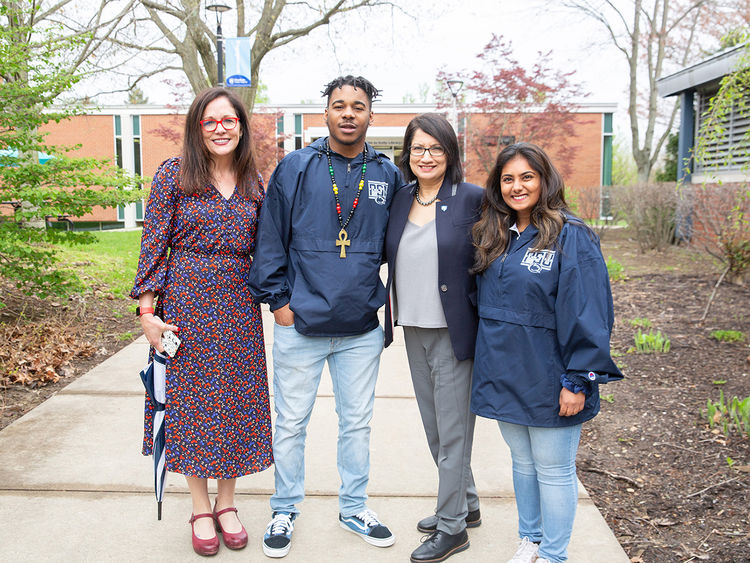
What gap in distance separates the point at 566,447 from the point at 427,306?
0.81 meters

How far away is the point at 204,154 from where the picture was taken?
9.96 ft

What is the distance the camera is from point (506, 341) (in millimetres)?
2699

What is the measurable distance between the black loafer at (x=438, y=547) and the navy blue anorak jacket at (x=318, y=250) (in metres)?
0.97

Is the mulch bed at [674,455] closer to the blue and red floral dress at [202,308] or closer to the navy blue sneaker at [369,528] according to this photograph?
the navy blue sneaker at [369,528]

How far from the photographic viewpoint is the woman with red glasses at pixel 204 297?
2.97m

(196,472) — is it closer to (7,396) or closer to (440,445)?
(440,445)

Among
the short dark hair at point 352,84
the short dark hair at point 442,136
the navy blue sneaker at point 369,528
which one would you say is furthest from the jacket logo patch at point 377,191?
the navy blue sneaker at point 369,528

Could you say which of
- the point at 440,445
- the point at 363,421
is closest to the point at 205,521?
the point at 363,421

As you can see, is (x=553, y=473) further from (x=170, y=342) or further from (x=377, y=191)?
(x=170, y=342)

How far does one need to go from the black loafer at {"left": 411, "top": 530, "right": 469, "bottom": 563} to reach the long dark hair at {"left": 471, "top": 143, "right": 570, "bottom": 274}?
3.90 ft

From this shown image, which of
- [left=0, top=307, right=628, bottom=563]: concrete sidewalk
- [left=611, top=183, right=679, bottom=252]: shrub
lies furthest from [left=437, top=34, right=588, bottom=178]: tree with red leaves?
[left=0, top=307, right=628, bottom=563]: concrete sidewalk

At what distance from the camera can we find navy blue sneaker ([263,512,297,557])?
9.84 feet

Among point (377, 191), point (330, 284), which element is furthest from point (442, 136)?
point (330, 284)

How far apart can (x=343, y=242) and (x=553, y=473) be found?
1.30m
